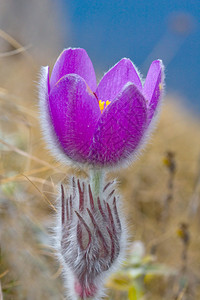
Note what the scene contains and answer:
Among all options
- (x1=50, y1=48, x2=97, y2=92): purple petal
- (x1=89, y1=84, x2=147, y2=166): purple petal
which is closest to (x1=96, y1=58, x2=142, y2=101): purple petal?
(x1=50, y1=48, x2=97, y2=92): purple petal

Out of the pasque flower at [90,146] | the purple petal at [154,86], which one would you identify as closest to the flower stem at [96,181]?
the pasque flower at [90,146]

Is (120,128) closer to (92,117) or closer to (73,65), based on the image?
(92,117)

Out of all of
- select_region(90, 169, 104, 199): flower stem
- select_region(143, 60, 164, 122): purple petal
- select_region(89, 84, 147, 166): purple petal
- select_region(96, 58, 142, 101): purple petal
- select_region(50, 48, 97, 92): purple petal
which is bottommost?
select_region(90, 169, 104, 199): flower stem

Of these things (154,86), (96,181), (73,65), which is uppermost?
(73,65)

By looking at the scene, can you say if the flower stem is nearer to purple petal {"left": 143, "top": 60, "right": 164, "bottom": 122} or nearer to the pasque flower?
the pasque flower

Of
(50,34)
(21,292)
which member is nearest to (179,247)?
(21,292)

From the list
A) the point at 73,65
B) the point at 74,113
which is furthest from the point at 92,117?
the point at 73,65
